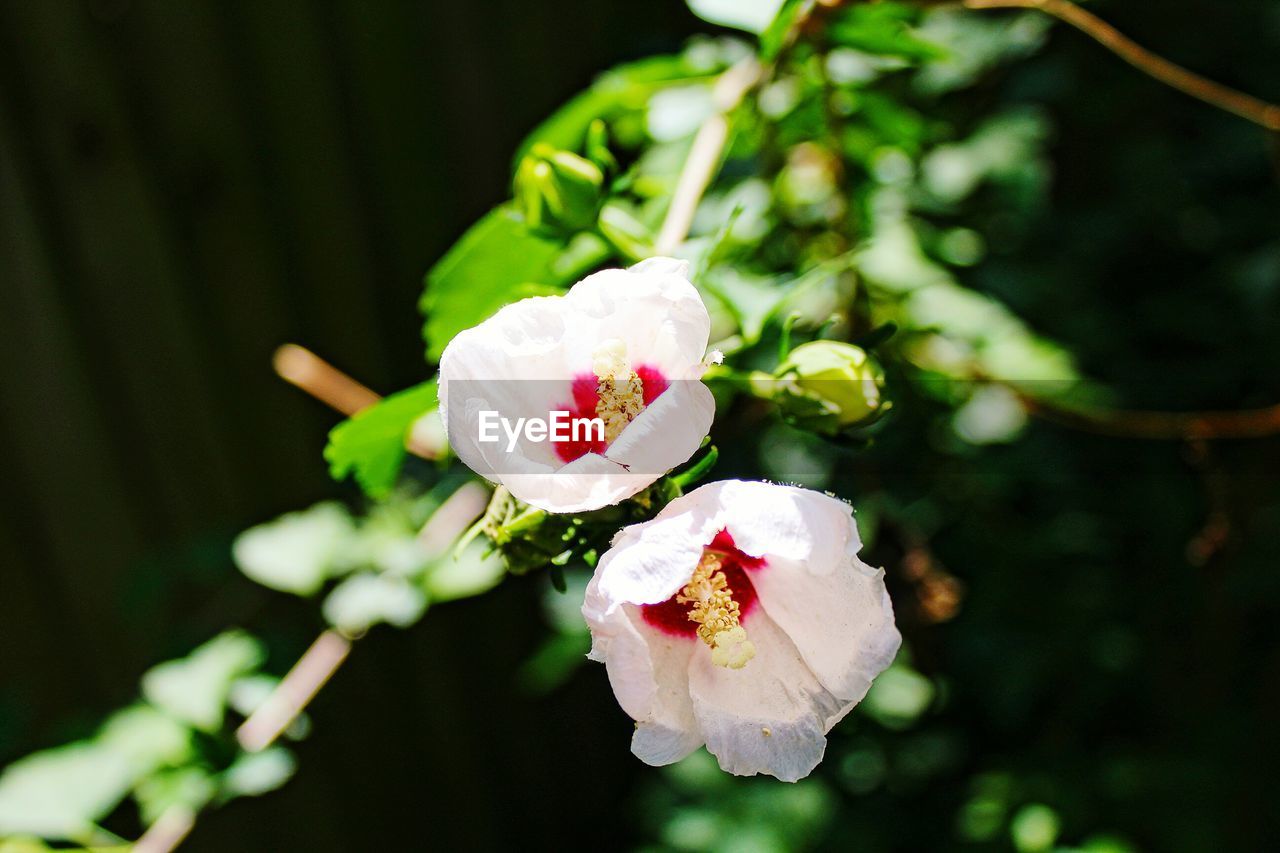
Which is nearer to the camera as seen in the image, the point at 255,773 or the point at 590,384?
the point at 590,384

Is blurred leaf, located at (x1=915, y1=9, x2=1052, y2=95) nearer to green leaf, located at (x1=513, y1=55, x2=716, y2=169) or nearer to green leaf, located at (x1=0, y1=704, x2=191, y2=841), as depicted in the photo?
green leaf, located at (x1=513, y1=55, x2=716, y2=169)

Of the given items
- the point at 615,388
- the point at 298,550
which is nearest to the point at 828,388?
the point at 615,388

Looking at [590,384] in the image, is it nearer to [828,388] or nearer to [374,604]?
[828,388]

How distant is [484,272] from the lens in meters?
1.05

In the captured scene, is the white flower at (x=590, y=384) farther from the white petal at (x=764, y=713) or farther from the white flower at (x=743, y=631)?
the white petal at (x=764, y=713)

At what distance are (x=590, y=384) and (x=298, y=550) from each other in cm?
88

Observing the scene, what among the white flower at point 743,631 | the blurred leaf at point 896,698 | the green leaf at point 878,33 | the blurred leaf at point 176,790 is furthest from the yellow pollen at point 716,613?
the blurred leaf at point 896,698

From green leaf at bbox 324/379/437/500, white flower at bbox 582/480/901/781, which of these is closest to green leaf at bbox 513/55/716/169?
green leaf at bbox 324/379/437/500

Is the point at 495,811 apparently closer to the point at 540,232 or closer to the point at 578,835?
the point at 578,835

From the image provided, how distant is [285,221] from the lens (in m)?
2.12

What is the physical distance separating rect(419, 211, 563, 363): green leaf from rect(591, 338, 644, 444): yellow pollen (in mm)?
268

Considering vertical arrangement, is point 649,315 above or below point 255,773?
above

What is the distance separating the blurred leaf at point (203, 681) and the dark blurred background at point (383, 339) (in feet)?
0.36

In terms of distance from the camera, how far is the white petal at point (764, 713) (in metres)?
0.73
